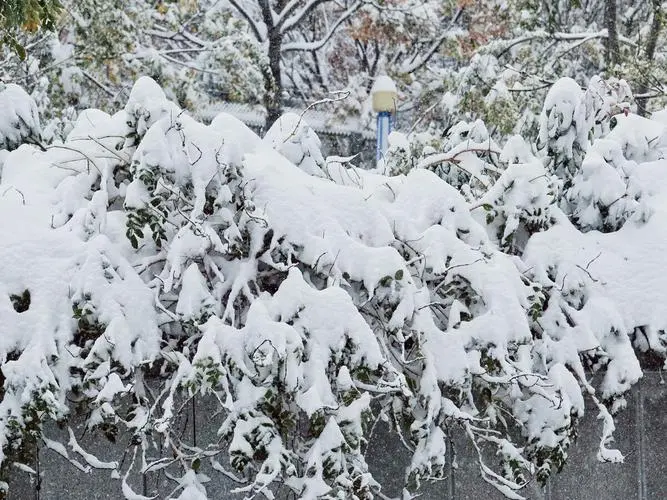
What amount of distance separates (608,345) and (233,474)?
1.78m

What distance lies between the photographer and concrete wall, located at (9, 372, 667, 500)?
397 centimetres

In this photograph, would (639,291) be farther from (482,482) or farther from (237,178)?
(237,178)

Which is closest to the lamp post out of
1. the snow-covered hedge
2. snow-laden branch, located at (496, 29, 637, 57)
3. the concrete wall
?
snow-laden branch, located at (496, 29, 637, 57)

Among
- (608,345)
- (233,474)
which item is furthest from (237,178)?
(608,345)

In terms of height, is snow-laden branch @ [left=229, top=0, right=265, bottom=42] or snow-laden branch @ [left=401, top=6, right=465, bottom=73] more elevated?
snow-laden branch @ [left=229, top=0, right=265, bottom=42]

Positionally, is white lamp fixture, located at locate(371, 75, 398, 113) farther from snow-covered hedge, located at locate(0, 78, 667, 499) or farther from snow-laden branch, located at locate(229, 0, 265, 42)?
snow-covered hedge, located at locate(0, 78, 667, 499)

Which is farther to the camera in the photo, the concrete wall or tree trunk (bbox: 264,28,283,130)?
tree trunk (bbox: 264,28,283,130)

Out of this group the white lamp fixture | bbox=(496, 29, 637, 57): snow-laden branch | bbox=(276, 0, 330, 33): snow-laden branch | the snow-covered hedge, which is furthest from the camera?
bbox=(276, 0, 330, 33): snow-laden branch

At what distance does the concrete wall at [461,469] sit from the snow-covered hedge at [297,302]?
88mm

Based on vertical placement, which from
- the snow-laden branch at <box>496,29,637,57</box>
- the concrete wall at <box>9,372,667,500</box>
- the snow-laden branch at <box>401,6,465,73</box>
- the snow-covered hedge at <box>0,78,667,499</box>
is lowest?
the snow-laden branch at <box>401,6,465,73</box>

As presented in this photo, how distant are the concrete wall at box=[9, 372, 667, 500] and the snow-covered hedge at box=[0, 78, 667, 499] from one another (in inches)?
3.5

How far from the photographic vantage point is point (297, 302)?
12.3 ft

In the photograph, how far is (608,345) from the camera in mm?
4535

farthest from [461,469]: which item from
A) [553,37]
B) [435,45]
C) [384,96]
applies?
[435,45]
